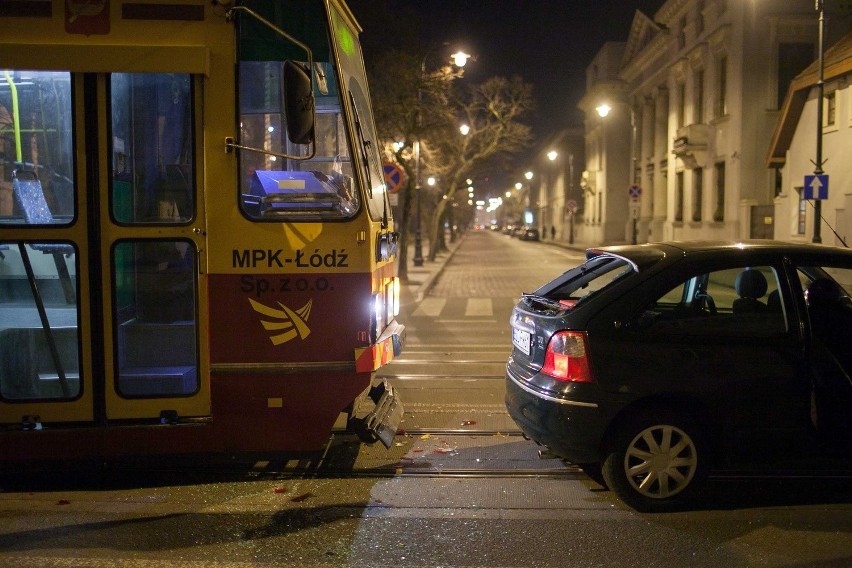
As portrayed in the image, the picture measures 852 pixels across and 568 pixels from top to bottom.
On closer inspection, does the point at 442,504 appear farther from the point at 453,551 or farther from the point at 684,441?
the point at 684,441

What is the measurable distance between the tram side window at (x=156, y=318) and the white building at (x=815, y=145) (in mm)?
19634

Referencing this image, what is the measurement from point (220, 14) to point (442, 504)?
366cm

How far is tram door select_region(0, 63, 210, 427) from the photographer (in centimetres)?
557

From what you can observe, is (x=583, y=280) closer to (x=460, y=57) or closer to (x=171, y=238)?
(x=171, y=238)

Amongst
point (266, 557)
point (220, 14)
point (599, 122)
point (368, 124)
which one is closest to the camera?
point (266, 557)

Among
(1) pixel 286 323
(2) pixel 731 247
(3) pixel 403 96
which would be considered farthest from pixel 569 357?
(3) pixel 403 96

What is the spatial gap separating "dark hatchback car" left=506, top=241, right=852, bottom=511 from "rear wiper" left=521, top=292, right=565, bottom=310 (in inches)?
12.1

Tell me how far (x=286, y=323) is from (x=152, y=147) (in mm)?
1509

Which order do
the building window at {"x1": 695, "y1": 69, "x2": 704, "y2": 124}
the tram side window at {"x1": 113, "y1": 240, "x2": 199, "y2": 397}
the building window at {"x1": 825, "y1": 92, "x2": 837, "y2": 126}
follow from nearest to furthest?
1. the tram side window at {"x1": 113, "y1": 240, "x2": 199, "y2": 397}
2. the building window at {"x1": 825, "y1": 92, "x2": 837, "y2": 126}
3. the building window at {"x1": 695, "y1": 69, "x2": 704, "y2": 124}

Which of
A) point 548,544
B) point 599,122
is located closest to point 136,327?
point 548,544

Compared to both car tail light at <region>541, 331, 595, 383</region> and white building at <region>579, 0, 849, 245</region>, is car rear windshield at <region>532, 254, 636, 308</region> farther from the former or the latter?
white building at <region>579, 0, 849, 245</region>

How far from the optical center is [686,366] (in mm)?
5312

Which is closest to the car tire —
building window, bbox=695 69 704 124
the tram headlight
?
the tram headlight

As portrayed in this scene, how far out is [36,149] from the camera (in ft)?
18.3
